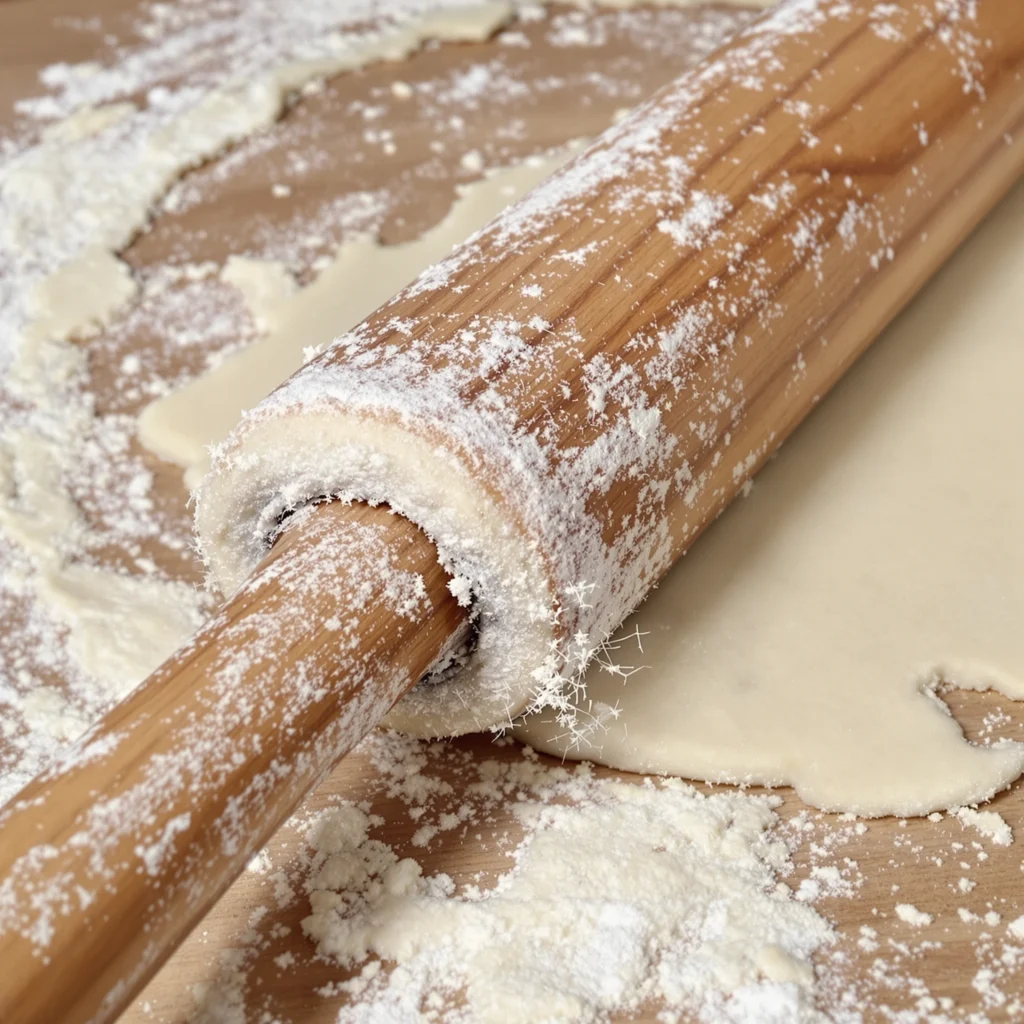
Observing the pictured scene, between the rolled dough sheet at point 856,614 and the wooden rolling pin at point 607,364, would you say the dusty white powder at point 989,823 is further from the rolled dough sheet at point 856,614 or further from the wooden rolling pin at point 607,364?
the wooden rolling pin at point 607,364

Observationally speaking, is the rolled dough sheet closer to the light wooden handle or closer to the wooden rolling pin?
the wooden rolling pin

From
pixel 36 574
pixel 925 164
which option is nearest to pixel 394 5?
pixel 925 164

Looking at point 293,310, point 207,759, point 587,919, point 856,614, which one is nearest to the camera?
point 207,759

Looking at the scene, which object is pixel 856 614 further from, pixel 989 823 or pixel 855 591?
pixel 989 823

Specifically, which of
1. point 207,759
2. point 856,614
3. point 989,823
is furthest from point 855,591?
point 207,759

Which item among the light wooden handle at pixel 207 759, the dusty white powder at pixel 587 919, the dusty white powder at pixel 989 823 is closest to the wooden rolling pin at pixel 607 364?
the light wooden handle at pixel 207 759

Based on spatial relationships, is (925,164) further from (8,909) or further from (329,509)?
(8,909)

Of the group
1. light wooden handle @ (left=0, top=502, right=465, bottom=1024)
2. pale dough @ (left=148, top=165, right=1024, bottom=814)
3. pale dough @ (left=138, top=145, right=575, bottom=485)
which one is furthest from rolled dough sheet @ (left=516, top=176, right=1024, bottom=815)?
pale dough @ (left=138, top=145, right=575, bottom=485)
